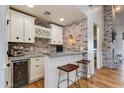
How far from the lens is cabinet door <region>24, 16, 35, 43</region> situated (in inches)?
136

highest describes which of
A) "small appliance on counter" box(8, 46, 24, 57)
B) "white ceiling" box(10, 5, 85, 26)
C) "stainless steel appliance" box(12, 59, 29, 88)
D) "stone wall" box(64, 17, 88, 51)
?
"white ceiling" box(10, 5, 85, 26)

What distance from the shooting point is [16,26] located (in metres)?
3.16

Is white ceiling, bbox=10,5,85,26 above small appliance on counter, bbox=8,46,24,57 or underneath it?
above

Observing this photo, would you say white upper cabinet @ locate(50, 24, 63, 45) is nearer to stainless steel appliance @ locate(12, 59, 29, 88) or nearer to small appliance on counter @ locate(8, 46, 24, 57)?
small appliance on counter @ locate(8, 46, 24, 57)

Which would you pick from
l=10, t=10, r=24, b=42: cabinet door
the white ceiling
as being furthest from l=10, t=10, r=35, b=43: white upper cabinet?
the white ceiling

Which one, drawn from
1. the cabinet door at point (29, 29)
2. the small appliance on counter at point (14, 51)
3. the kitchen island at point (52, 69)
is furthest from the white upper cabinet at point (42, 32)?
the kitchen island at point (52, 69)

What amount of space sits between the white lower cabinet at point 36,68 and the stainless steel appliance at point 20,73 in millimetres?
191

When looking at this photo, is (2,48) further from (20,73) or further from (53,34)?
(53,34)

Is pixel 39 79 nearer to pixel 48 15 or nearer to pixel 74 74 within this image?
pixel 74 74

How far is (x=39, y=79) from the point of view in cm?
361

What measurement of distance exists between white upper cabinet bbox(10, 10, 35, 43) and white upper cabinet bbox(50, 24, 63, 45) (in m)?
1.03

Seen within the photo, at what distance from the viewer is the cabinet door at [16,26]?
306 cm

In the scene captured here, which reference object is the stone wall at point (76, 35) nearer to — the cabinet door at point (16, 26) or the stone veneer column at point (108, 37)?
the cabinet door at point (16, 26)
